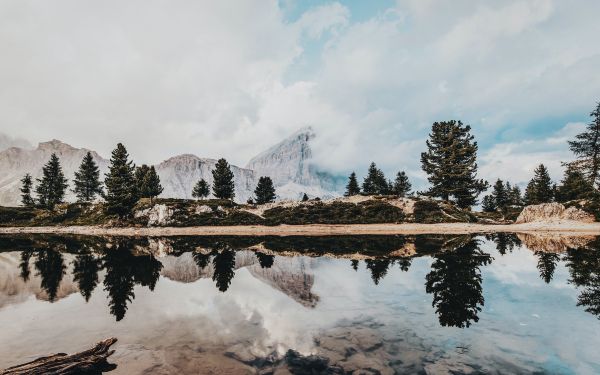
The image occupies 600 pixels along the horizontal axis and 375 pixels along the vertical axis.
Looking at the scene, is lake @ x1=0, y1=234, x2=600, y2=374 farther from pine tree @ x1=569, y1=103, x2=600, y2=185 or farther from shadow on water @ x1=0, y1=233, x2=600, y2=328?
pine tree @ x1=569, y1=103, x2=600, y2=185

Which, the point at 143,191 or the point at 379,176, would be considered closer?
the point at 143,191

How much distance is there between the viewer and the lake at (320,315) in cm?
884

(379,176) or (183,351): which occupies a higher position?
(379,176)

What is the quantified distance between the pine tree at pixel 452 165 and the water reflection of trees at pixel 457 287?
160 feet

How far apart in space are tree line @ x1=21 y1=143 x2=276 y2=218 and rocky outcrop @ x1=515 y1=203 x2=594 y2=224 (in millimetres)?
64159

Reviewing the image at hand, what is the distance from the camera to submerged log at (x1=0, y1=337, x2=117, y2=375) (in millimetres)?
7176

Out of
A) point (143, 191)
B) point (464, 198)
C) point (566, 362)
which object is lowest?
point (566, 362)

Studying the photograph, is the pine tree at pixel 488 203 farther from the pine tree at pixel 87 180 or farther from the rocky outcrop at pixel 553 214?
the pine tree at pixel 87 180

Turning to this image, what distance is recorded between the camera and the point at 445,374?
790 centimetres

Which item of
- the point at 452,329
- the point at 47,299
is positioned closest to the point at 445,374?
the point at 452,329

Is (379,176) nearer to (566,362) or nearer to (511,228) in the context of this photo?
(511,228)

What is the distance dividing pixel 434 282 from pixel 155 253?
27621 millimetres

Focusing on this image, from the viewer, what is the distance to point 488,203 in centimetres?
11269

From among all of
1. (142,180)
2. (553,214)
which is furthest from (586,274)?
(142,180)
